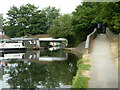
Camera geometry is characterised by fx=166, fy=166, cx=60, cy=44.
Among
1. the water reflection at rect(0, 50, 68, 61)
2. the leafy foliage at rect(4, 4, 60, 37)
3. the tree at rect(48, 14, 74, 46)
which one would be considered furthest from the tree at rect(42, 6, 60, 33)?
the water reflection at rect(0, 50, 68, 61)

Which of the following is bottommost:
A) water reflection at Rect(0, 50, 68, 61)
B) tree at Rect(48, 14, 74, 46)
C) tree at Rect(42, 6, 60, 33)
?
water reflection at Rect(0, 50, 68, 61)

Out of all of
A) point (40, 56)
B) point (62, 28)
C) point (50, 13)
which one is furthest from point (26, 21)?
point (40, 56)

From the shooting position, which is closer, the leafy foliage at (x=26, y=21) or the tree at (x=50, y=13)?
the leafy foliage at (x=26, y=21)

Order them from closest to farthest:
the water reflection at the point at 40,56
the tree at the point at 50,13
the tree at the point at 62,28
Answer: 1. the water reflection at the point at 40,56
2. the tree at the point at 62,28
3. the tree at the point at 50,13

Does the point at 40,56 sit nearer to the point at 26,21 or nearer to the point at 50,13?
the point at 26,21

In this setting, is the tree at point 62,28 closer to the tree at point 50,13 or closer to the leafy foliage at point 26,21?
the leafy foliage at point 26,21

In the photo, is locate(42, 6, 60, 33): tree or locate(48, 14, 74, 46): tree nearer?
locate(48, 14, 74, 46): tree

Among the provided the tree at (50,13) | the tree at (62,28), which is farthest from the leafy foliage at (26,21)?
the tree at (62,28)

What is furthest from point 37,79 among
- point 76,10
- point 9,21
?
point 9,21

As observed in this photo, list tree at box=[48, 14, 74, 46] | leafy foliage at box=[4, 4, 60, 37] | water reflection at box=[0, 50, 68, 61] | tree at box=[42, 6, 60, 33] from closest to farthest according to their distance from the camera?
water reflection at box=[0, 50, 68, 61], tree at box=[48, 14, 74, 46], leafy foliage at box=[4, 4, 60, 37], tree at box=[42, 6, 60, 33]

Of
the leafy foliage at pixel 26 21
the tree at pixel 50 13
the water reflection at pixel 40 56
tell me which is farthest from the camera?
the tree at pixel 50 13

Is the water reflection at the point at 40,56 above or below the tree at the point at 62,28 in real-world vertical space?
below

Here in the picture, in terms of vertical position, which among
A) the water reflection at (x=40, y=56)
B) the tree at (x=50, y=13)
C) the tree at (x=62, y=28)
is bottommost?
the water reflection at (x=40, y=56)

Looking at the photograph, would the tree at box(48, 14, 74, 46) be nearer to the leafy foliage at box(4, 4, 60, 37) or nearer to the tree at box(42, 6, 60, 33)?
the leafy foliage at box(4, 4, 60, 37)
